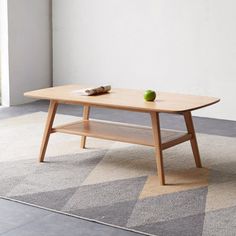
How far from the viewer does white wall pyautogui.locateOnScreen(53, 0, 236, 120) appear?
16.8 ft

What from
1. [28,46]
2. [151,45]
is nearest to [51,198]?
[151,45]

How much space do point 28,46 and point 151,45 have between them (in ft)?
4.70

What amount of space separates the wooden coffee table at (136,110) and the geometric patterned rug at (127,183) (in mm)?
167

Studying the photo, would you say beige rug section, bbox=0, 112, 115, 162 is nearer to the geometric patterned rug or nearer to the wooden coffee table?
the geometric patterned rug

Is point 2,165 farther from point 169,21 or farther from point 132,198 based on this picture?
point 169,21

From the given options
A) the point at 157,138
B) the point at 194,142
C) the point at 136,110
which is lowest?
the point at 194,142

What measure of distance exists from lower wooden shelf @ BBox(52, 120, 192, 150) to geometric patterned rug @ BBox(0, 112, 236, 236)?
0.23m

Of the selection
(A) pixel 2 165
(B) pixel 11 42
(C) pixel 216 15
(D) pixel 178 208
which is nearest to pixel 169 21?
(C) pixel 216 15

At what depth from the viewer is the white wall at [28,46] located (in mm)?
5715

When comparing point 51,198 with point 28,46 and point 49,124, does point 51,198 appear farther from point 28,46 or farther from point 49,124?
point 28,46

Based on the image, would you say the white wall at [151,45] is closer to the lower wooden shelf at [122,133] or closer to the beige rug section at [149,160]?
the beige rug section at [149,160]

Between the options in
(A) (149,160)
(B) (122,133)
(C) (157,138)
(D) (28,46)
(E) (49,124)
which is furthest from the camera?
(D) (28,46)

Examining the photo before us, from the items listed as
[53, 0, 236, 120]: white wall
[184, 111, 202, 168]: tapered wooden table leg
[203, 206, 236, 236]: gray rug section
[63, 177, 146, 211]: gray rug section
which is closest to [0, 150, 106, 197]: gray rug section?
[63, 177, 146, 211]: gray rug section

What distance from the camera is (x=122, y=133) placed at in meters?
3.42
